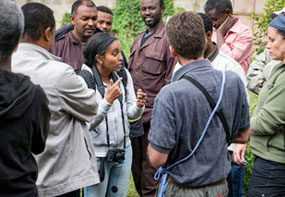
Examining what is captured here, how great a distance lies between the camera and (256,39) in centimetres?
698

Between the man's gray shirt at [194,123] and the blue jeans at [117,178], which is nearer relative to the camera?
the man's gray shirt at [194,123]

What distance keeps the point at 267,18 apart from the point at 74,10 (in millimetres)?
2517

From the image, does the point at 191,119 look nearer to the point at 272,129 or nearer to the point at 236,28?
the point at 272,129

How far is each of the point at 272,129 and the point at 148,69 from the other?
2065 mm

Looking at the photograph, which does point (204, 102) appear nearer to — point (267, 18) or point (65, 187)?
point (65, 187)

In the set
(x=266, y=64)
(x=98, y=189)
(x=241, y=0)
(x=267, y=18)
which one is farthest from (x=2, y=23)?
(x=241, y=0)

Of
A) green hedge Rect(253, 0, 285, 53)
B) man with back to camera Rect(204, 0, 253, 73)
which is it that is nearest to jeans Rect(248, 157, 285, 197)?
man with back to camera Rect(204, 0, 253, 73)

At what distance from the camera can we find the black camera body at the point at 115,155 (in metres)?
4.21

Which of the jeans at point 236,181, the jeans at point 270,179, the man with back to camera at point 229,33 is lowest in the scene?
the jeans at point 236,181

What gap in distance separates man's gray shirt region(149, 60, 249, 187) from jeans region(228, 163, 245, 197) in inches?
60.0

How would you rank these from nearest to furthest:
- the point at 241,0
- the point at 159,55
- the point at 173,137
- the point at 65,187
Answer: the point at 173,137
the point at 65,187
the point at 159,55
the point at 241,0

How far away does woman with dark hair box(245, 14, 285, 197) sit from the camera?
12.0 ft

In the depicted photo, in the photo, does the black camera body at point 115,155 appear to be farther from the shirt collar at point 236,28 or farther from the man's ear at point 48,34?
the shirt collar at point 236,28

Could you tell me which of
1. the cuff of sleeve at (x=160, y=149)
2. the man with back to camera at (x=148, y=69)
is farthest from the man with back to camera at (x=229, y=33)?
the cuff of sleeve at (x=160, y=149)
